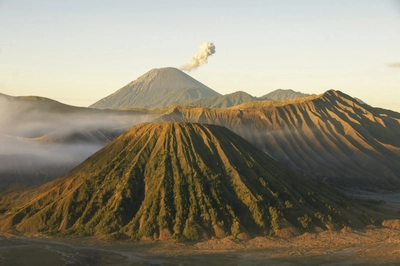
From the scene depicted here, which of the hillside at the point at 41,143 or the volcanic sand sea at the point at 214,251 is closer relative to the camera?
the volcanic sand sea at the point at 214,251

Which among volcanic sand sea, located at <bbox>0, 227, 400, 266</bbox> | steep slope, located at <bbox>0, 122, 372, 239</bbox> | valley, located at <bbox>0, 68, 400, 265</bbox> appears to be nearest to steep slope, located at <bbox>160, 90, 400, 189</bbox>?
valley, located at <bbox>0, 68, 400, 265</bbox>

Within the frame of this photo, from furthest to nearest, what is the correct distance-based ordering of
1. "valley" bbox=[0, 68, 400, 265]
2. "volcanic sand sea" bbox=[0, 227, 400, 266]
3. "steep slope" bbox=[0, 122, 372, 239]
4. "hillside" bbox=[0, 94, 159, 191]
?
1. "hillside" bbox=[0, 94, 159, 191]
2. "steep slope" bbox=[0, 122, 372, 239]
3. "valley" bbox=[0, 68, 400, 265]
4. "volcanic sand sea" bbox=[0, 227, 400, 266]

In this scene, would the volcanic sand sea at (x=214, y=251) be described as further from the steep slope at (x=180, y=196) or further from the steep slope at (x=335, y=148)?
the steep slope at (x=335, y=148)

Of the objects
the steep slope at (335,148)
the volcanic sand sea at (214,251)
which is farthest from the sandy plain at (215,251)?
the steep slope at (335,148)

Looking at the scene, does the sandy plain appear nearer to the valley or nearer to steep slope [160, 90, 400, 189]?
the valley

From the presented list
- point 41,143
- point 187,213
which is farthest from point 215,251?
point 41,143

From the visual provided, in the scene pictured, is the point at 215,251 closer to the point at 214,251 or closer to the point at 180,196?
the point at 214,251
